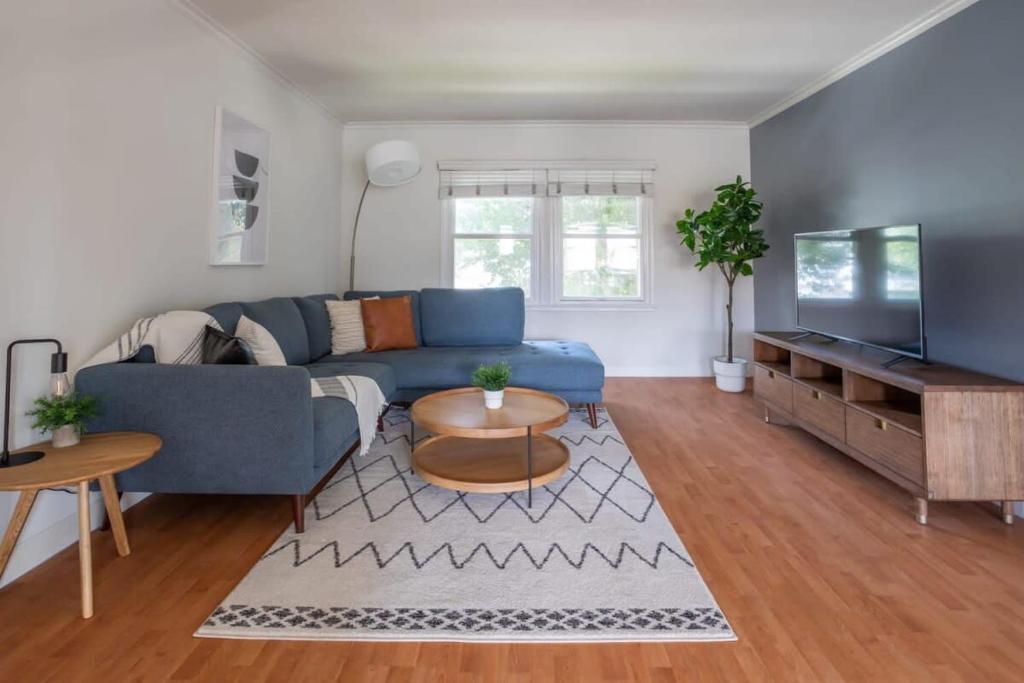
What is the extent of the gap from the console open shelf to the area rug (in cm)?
105

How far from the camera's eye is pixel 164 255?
235 centimetres

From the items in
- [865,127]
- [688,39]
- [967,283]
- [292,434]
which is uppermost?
[688,39]

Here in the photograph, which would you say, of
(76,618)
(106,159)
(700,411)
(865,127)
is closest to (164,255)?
(106,159)

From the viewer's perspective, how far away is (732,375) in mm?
4137

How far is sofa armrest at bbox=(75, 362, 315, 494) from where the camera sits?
1763 millimetres

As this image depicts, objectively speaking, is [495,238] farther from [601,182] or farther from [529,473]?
[529,473]

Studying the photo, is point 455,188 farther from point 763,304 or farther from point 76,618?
point 76,618

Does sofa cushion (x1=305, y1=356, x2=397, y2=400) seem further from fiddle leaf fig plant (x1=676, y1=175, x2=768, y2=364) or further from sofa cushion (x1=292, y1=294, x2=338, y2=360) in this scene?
fiddle leaf fig plant (x1=676, y1=175, x2=768, y2=364)

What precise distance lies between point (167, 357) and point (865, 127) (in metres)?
4.08

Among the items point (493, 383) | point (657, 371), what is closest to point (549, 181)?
point (657, 371)

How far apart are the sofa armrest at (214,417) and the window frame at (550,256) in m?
3.01

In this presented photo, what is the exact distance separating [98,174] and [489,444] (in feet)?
6.74

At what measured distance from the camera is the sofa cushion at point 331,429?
1910mm

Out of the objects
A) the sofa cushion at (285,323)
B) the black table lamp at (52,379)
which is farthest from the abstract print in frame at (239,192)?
the black table lamp at (52,379)
